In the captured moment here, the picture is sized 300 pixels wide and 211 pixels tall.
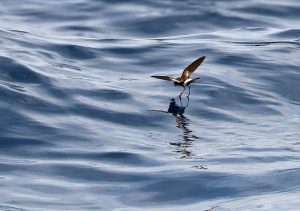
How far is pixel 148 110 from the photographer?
9.20 metres

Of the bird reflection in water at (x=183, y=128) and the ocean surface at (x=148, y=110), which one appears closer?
the ocean surface at (x=148, y=110)

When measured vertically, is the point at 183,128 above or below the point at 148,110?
below

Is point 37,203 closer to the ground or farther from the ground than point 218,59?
closer to the ground

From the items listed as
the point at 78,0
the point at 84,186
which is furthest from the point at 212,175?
the point at 78,0

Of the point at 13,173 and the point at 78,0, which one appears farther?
the point at 78,0

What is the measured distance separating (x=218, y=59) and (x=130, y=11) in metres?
3.22

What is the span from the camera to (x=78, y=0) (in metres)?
15.0

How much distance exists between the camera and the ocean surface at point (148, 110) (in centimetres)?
716

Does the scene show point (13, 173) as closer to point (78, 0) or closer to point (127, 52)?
point (127, 52)

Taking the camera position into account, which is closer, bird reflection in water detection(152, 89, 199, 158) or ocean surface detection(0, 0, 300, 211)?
ocean surface detection(0, 0, 300, 211)

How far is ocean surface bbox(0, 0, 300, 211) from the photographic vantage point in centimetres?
716

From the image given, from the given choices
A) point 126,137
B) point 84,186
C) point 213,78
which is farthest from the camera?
point 213,78

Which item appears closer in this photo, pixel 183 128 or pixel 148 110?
pixel 183 128

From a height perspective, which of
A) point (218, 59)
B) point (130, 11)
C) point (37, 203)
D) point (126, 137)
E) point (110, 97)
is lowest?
point (37, 203)
